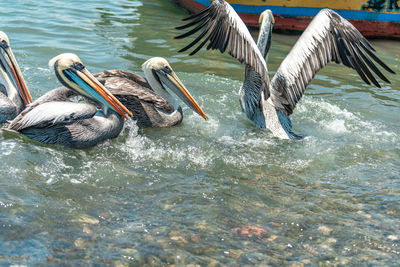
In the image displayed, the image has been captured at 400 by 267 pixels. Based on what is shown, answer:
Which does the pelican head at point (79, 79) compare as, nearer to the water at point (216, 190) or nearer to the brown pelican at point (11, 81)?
the water at point (216, 190)

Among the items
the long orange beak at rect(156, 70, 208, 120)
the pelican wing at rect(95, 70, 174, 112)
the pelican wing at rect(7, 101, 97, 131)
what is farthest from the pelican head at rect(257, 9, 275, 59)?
the pelican wing at rect(7, 101, 97, 131)

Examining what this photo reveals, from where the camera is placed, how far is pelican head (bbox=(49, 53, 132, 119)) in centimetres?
448

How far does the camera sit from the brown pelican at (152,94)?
5.21 metres

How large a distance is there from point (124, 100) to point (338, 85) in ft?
12.1

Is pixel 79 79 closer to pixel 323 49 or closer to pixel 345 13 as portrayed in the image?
pixel 323 49

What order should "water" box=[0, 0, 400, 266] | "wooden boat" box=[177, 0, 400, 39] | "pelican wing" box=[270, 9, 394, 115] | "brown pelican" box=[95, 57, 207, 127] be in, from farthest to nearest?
"wooden boat" box=[177, 0, 400, 39] → "pelican wing" box=[270, 9, 394, 115] → "brown pelican" box=[95, 57, 207, 127] → "water" box=[0, 0, 400, 266]

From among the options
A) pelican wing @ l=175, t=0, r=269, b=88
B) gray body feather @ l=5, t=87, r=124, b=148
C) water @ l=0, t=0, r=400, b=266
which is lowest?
water @ l=0, t=0, r=400, b=266

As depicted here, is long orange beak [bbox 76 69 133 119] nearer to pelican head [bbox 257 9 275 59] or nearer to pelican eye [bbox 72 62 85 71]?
pelican eye [bbox 72 62 85 71]

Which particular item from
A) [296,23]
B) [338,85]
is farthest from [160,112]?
[296,23]

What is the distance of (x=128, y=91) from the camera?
5180 mm

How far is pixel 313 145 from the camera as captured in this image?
5246 millimetres

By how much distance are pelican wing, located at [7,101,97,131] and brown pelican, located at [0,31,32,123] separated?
0.64 meters

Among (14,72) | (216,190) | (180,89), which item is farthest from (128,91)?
(216,190)

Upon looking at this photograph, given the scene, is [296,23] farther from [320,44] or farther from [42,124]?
[42,124]
